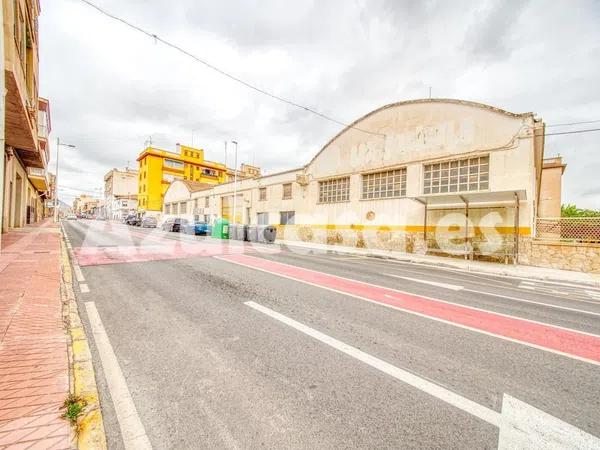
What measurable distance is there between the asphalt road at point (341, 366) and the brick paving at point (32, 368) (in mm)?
325

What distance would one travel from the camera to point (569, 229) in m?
12.0

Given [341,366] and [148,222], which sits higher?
[148,222]

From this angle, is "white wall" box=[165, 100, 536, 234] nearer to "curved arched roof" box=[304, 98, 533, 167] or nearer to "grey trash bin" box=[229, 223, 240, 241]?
"curved arched roof" box=[304, 98, 533, 167]

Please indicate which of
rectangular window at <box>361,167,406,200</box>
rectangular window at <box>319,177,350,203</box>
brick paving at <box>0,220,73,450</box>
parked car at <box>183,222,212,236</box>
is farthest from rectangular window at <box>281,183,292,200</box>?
brick paving at <box>0,220,73,450</box>

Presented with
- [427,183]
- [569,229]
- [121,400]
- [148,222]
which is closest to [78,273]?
Answer: [121,400]

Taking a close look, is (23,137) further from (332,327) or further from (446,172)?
(446,172)

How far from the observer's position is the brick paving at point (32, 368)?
180 centimetres

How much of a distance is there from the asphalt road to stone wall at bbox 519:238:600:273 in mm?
7403

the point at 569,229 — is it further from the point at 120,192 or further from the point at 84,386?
the point at 120,192

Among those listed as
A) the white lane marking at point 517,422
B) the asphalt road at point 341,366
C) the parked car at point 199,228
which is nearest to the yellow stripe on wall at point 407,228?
the parked car at point 199,228

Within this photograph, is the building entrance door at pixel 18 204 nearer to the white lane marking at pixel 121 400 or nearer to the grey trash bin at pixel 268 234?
the grey trash bin at pixel 268 234

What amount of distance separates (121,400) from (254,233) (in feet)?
65.8

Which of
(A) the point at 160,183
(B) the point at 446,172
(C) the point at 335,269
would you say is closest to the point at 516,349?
(C) the point at 335,269

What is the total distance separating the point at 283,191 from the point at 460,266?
16.4 meters
